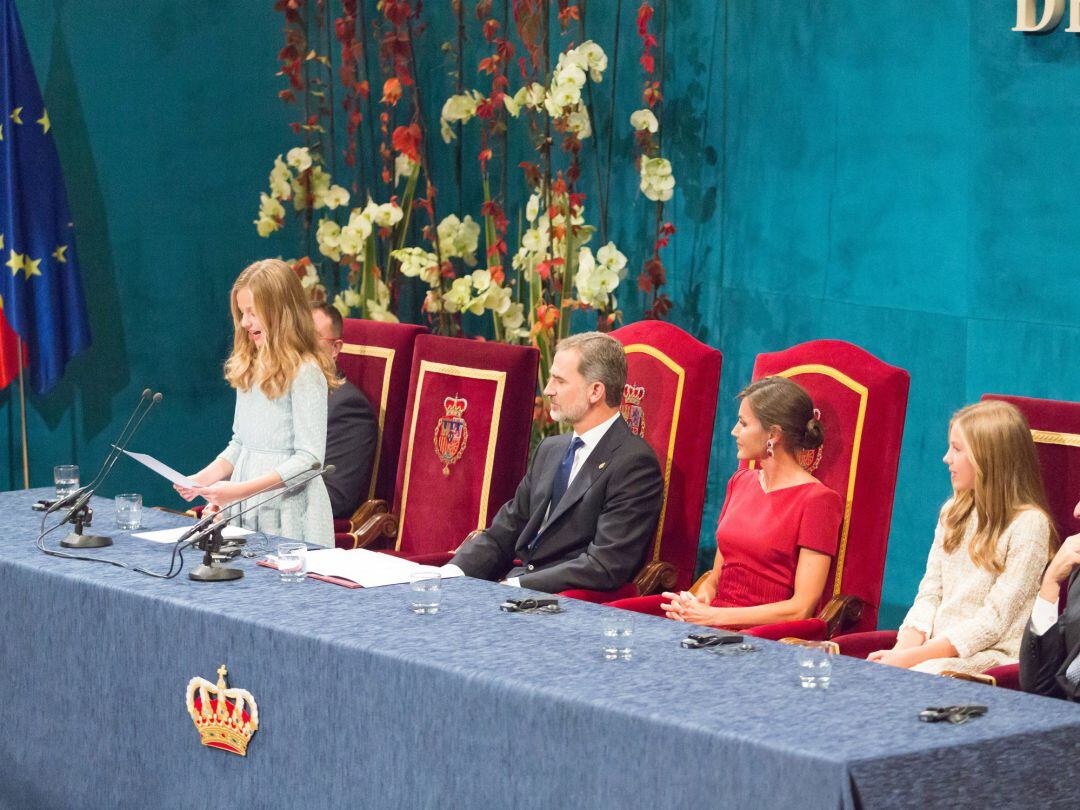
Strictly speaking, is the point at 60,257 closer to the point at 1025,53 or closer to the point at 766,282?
the point at 766,282

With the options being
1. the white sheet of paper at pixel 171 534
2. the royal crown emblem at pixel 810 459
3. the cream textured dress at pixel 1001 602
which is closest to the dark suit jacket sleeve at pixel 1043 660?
the cream textured dress at pixel 1001 602

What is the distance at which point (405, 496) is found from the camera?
4941 millimetres

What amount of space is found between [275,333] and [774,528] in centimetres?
146

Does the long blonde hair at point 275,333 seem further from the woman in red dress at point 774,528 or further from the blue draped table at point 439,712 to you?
the woman in red dress at point 774,528

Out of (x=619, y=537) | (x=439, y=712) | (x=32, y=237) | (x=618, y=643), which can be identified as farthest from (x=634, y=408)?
(x=32, y=237)

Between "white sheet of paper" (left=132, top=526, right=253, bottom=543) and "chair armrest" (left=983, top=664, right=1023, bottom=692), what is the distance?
1.78 m

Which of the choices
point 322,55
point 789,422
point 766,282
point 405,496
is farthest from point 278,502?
point 322,55

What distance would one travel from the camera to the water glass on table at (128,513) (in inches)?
156

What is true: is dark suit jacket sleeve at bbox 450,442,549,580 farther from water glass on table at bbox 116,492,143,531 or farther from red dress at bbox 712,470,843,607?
water glass on table at bbox 116,492,143,531

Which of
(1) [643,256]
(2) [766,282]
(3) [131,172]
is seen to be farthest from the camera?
(3) [131,172]

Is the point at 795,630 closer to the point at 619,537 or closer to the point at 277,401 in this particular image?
the point at 619,537

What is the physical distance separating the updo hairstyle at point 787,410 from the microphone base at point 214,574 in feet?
4.18

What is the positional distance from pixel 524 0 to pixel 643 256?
3.26ft

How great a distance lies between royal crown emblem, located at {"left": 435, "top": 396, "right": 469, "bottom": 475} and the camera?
15.7 ft
